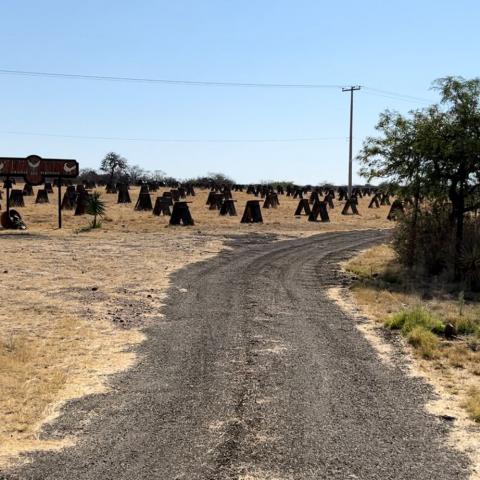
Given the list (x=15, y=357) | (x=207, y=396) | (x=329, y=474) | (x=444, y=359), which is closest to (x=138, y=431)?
(x=207, y=396)

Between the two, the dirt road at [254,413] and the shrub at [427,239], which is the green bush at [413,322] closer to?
the dirt road at [254,413]

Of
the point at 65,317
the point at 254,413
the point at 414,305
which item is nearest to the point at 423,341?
the point at 414,305

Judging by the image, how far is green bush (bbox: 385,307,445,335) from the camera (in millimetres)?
10250

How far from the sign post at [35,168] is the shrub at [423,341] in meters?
20.6

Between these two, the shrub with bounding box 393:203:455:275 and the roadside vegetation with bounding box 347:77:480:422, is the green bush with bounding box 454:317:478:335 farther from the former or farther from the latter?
the shrub with bounding box 393:203:455:275

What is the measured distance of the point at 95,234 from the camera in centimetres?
2547

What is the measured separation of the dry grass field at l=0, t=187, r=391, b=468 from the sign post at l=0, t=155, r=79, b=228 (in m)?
2.36

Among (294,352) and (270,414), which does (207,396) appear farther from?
(294,352)

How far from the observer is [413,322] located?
10.4m

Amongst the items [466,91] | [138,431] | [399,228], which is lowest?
[138,431]

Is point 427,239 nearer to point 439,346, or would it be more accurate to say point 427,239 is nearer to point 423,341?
point 439,346

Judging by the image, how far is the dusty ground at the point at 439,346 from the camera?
20.1 ft

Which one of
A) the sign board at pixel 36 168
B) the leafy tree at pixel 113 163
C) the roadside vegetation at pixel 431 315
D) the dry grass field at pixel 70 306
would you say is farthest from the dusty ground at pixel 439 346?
the leafy tree at pixel 113 163

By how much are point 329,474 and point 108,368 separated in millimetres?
3777
